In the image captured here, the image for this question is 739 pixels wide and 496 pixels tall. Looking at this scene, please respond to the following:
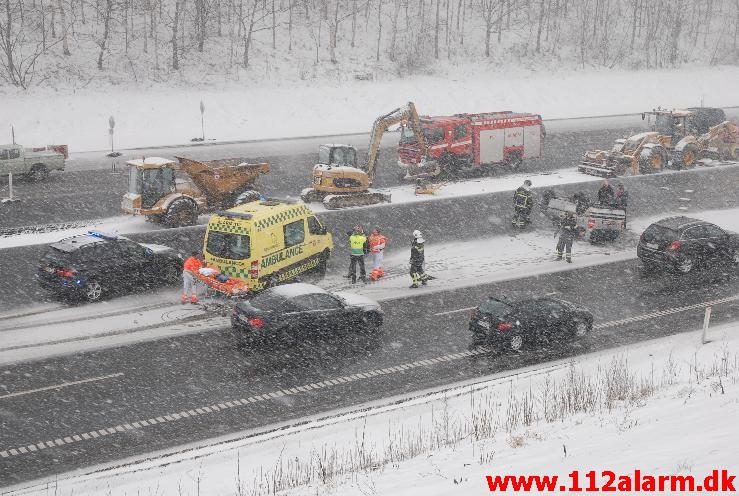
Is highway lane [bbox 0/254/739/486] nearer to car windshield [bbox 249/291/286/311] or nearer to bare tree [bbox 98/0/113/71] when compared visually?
car windshield [bbox 249/291/286/311]

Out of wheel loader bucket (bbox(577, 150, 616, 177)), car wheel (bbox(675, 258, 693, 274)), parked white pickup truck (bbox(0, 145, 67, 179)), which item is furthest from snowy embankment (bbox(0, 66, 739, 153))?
car wheel (bbox(675, 258, 693, 274))

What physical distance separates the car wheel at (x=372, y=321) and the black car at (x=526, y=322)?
6.99ft

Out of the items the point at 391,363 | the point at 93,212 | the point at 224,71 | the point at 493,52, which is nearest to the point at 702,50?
the point at 493,52

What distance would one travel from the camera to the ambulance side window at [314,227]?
74.3 ft

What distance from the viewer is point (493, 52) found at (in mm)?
62656

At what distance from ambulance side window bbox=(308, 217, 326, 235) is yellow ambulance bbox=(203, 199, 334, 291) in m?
0.08

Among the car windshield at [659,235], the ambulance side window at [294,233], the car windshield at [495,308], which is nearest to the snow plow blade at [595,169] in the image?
the car windshield at [659,235]

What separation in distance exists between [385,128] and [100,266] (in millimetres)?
14778

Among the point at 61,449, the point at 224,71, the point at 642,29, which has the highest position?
the point at 642,29

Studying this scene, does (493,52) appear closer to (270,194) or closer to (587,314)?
(270,194)

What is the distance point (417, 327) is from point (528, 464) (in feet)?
30.5

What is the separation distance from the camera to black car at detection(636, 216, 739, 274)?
24.0 meters

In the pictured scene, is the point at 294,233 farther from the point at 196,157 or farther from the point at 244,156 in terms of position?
the point at 196,157

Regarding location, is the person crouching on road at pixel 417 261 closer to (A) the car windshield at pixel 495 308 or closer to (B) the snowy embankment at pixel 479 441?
(A) the car windshield at pixel 495 308
